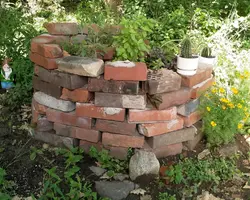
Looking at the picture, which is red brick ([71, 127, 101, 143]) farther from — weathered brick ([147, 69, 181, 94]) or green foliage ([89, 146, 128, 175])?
weathered brick ([147, 69, 181, 94])

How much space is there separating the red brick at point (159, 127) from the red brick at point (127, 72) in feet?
1.38

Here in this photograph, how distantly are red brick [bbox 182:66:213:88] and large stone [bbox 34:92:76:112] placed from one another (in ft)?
3.34

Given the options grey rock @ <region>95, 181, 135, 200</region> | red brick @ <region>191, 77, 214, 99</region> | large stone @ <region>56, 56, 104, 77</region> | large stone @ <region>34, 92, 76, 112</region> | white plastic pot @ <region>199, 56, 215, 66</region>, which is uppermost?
large stone @ <region>56, 56, 104, 77</region>

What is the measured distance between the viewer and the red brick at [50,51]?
10.4ft

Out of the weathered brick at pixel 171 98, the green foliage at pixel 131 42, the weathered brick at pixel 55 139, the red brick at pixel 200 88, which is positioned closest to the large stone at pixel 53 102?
the weathered brick at pixel 55 139

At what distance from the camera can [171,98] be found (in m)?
3.05

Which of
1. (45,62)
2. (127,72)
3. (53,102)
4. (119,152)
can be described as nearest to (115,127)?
(119,152)

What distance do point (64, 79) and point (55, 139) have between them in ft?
2.06

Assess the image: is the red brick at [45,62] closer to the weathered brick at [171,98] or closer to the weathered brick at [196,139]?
the weathered brick at [171,98]

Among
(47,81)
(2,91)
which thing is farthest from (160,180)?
(2,91)

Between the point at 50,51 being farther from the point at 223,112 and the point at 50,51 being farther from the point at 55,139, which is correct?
the point at 223,112

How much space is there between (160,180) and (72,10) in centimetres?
591

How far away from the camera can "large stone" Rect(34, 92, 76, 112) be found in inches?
127

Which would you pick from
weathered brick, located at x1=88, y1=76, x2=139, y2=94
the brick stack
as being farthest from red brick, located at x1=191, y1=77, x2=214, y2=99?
weathered brick, located at x1=88, y1=76, x2=139, y2=94
